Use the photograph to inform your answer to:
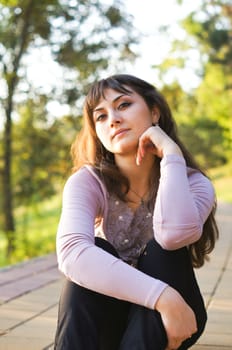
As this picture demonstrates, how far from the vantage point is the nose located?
2334mm

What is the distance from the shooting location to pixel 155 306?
1.94 metres

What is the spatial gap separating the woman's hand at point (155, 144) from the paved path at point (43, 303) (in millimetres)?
906

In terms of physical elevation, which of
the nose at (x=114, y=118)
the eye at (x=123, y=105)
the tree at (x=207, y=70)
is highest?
the eye at (x=123, y=105)

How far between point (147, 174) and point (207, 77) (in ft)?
79.6

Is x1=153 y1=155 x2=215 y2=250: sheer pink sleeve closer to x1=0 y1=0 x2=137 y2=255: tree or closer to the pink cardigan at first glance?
the pink cardigan

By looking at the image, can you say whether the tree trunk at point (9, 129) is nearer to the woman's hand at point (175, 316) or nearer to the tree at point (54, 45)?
the tree at point (54, 45)

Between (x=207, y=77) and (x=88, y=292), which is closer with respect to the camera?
(x=88, y=292)

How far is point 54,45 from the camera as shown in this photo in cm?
1027

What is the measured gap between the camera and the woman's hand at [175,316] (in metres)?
1.92

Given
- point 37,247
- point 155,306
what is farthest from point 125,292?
point 37,247

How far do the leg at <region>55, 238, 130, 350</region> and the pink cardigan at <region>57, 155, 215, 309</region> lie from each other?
0.18 feet

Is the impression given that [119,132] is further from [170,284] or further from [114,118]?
[170,284]

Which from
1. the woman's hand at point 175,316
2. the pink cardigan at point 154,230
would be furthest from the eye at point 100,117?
the woman's hand at point 175,316

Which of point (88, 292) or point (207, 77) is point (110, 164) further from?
point (207, 77)
